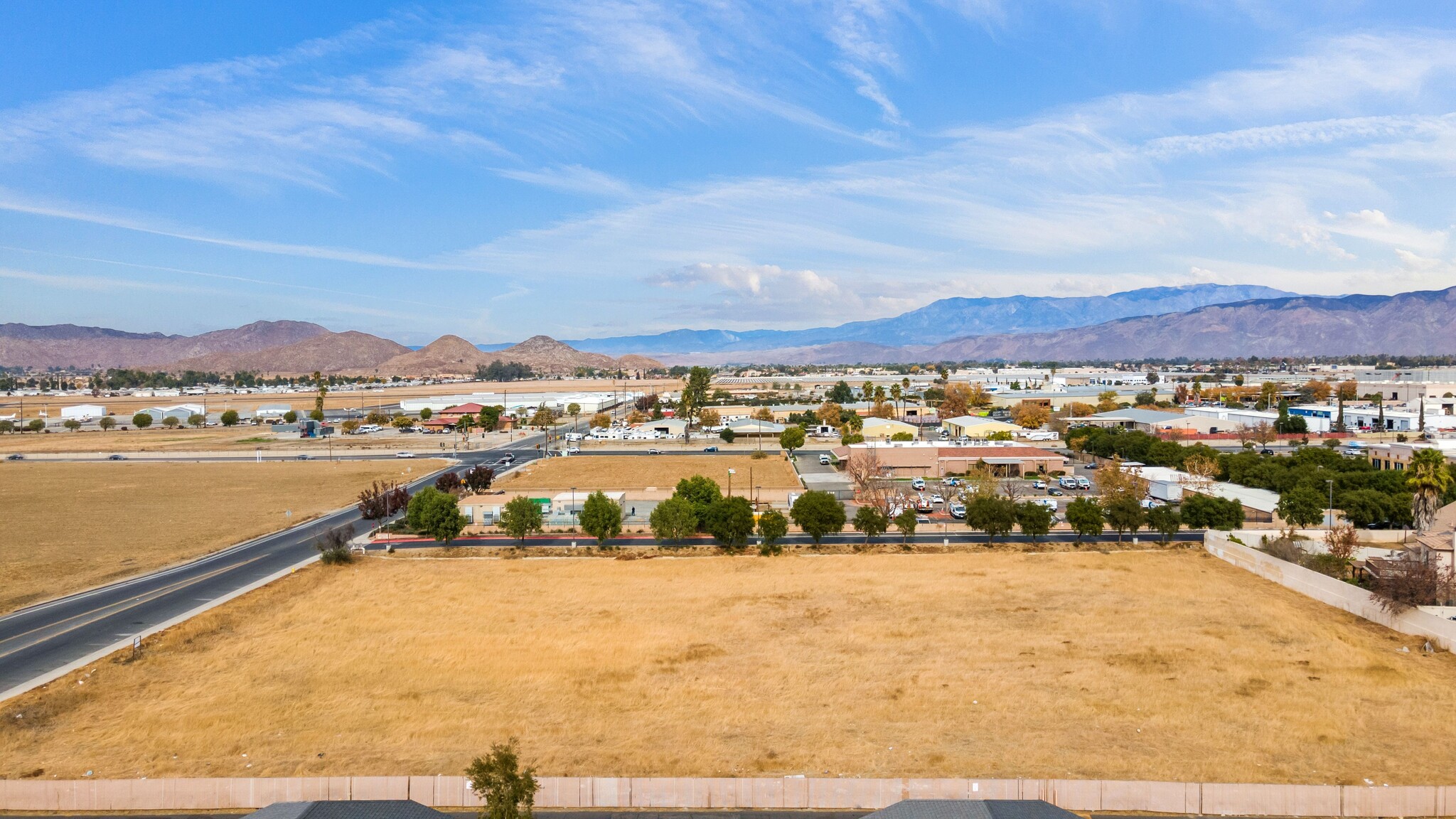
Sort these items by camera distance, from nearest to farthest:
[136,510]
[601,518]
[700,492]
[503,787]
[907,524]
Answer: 1. [503,787]
2. [907,524]
3. [601,518]
4. [700,492]
5. [136,510]

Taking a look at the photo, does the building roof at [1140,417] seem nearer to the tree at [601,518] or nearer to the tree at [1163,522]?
the tree at [1163,522]

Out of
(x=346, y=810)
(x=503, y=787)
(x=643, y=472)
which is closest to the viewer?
(x=503, y=787)

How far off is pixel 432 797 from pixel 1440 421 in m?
89.2

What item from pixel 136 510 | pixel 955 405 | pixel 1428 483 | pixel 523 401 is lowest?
pixel 136 510

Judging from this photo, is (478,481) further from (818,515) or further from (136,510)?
(818,515)

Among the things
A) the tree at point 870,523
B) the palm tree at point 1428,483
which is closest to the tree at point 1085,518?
the tree at point 870,523

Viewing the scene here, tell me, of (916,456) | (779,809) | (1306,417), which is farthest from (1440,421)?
(779,809)

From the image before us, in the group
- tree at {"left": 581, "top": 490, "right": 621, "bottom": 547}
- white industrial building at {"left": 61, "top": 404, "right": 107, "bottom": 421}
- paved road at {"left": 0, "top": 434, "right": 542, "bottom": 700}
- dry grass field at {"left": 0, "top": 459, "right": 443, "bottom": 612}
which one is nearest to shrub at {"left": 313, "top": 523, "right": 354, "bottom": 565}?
paved road at {"left": 0, "top": 434, "right": 542, "bottom": 700}

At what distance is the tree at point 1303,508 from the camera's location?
37.1m

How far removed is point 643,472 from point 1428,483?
45747mm

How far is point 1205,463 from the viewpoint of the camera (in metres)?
49.4

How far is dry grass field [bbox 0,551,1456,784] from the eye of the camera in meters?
17.5

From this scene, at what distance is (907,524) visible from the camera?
38.3 m

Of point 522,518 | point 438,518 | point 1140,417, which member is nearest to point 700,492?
point 522,518
